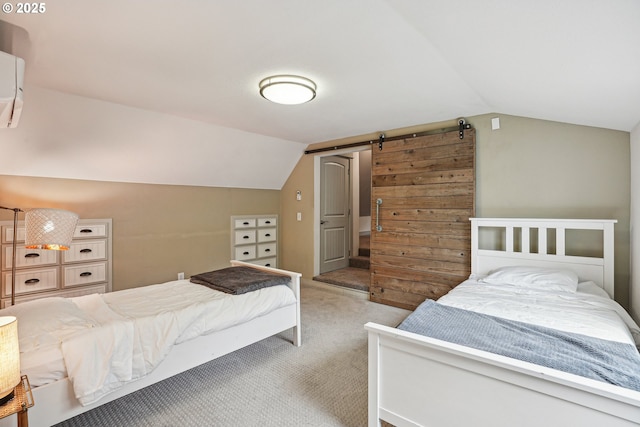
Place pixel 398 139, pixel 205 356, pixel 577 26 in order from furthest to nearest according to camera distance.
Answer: pixel 398 139, pixel 205 356, pixel 577 26

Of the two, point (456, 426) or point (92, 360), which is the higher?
point (92, 360)

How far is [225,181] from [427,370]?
3768 millimetres

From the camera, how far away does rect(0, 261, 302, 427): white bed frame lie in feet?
4.67

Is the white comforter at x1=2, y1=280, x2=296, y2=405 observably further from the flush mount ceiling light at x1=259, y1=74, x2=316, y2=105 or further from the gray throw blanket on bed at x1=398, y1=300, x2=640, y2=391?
the flush mount ceiling light at x1=259, y1=74, x2=316, y2=105

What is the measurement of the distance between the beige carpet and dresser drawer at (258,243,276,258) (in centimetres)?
208

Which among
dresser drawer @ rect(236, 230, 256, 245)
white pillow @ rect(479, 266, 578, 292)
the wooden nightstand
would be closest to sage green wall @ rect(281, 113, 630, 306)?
white pillow @ rect(479, 266, 578, 292)

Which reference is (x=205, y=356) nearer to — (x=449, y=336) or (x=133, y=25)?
(x=449, y=336)

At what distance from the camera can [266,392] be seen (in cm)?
206

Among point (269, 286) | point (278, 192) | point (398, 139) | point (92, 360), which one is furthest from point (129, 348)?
point (278, 192)

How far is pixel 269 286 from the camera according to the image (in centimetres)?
256

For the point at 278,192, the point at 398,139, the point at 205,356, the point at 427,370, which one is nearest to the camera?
the point at 427,370

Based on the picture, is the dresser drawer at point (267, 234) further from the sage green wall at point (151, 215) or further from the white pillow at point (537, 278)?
the white pillow at point (537, 278)

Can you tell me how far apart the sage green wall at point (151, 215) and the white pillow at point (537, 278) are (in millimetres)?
3473

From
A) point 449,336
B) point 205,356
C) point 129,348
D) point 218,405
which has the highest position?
point 449,336
